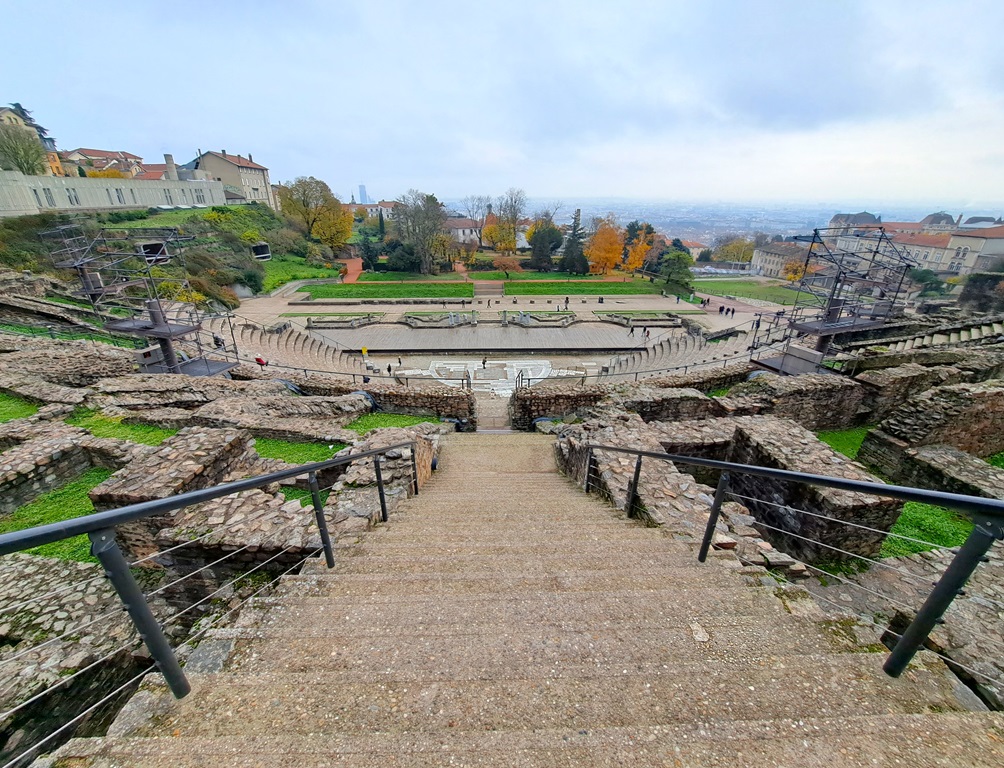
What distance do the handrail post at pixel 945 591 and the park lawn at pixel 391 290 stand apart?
3937cm

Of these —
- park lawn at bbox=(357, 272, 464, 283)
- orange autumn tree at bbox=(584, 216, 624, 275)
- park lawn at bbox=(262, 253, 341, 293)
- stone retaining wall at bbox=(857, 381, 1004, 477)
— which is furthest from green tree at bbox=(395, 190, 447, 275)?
stone retaining wall at bbox=(857, 381, 1004, 477)

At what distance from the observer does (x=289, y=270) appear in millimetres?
45531

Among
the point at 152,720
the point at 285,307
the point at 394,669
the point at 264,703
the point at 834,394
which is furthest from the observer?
the point at 285,307

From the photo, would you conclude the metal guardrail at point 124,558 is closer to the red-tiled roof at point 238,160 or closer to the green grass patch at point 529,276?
the green grass patch at point 529,276

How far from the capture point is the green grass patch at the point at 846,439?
29.7 feet

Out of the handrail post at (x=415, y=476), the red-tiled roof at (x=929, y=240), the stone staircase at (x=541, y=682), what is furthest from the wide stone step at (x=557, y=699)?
the red-tiled roof at (x=929, y=240)

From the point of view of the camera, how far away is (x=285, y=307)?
111ft

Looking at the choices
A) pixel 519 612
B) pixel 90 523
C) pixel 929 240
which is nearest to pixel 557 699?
pixel 519 612

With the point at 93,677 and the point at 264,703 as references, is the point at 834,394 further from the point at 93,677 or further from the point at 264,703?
the point at 93,677

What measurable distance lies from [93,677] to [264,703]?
3.83 m

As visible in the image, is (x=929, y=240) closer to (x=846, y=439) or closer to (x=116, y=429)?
(x=846, y=439)

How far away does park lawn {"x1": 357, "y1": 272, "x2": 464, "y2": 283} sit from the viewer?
47.2 meters

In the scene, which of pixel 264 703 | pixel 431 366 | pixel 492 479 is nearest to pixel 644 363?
pixel 431 366

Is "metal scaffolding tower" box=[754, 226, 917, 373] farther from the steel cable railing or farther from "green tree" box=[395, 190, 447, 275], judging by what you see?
"green tree" box=[395, 190, 447, 275]
